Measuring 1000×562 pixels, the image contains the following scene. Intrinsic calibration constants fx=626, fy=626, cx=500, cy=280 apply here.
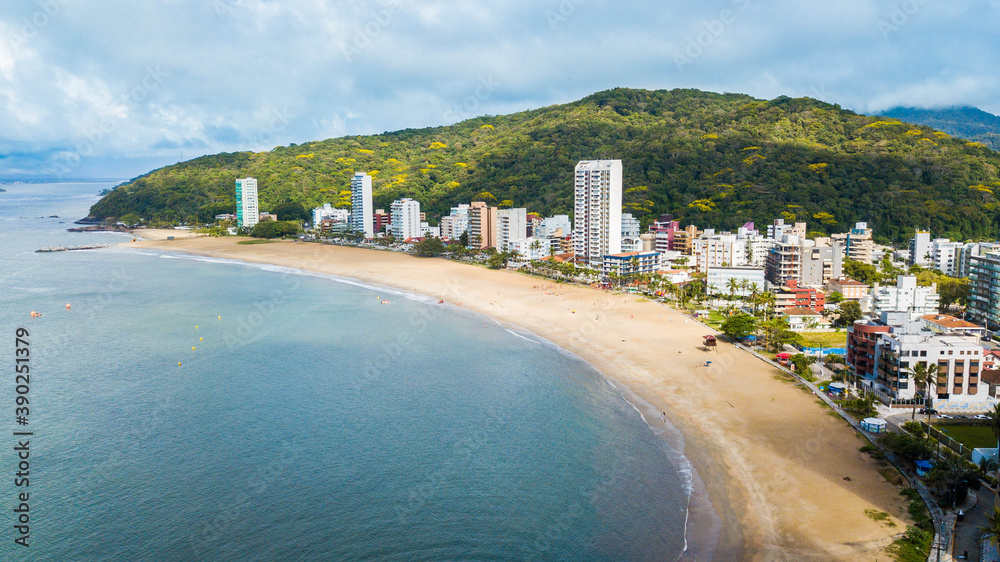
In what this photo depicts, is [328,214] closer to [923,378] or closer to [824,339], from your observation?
[824,339]

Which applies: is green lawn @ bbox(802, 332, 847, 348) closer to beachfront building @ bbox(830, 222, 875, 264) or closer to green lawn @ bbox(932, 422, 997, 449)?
green lawn @ bbox(932, 422, 997, 449)

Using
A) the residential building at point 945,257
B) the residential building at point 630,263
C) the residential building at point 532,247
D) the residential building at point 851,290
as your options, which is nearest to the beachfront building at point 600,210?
the residential building at point 630,263

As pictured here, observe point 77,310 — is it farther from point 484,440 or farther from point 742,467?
point 742,467

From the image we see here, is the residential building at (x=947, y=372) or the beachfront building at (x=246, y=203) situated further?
the beachfront building at (x=246, y=203)

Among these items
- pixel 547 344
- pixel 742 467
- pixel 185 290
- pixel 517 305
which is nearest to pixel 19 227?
pixel 185 290

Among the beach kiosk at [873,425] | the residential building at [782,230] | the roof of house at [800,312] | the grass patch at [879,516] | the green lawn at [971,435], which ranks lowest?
the grass patch at [879,516]

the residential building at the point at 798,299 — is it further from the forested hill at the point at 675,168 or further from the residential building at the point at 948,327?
the forested hill at the point at 675,168

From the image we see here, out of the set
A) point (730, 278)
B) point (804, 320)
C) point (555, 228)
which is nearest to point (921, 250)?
point (730, 278)

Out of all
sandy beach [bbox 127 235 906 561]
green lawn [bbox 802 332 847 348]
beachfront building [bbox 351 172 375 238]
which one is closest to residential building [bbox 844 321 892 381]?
sandy beach [bbox 127 235 906 561]
